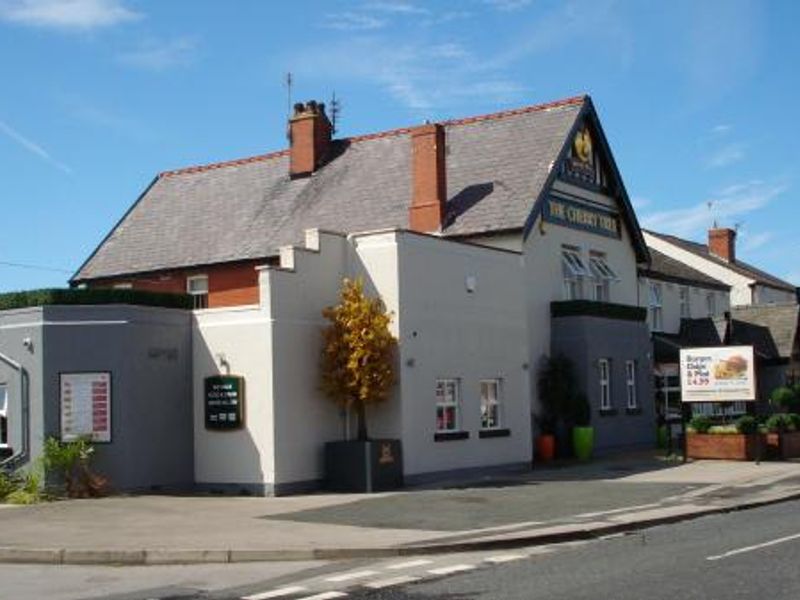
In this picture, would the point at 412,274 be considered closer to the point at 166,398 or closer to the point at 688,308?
the point at 166,398

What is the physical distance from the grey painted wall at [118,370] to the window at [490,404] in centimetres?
747

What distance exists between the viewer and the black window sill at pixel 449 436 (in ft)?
79.9

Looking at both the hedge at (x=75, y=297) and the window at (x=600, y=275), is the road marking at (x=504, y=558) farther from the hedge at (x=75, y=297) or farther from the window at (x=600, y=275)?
the window at (x=600, y=275)

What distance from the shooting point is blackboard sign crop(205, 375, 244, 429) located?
872 inches

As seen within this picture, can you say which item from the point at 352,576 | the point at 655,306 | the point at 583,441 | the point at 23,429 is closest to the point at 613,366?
the point at 583,441

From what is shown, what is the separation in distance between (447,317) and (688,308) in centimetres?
2044

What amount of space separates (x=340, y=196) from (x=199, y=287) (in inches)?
198

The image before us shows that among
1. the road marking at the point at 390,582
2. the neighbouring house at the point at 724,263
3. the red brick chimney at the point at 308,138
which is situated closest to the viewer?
the road marking at the point at 390,582

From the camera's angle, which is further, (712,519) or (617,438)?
(617,438)

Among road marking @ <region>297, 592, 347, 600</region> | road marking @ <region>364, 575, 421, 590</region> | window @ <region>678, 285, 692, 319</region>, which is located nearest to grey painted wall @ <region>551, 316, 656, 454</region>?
window @ <region>678, 285, 692, 319</region>

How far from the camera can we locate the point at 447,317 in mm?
24875

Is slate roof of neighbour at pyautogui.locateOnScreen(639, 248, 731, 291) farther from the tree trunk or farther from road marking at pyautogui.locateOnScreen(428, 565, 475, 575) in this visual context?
road marking at pyautogui.locateOnScreen(428, 565, 475, 575)

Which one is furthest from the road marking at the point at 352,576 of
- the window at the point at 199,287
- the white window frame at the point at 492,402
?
the window at the point at 199,287

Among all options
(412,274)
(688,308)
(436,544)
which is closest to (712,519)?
(436,544)
